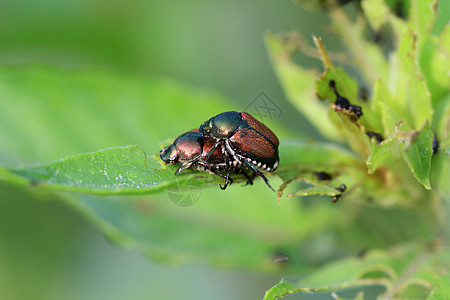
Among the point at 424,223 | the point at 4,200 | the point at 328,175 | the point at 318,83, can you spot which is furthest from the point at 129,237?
the point at 4,200

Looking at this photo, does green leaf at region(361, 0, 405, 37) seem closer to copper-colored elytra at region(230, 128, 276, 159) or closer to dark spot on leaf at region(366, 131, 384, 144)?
dark spot on leaf at region(366, 131, 384, 144)

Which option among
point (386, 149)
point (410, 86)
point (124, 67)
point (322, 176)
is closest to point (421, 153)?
point (386, 149)

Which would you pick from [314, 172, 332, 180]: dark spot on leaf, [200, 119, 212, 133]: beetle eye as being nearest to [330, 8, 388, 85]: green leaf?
[314, 172, 332, 180]: dark spot on leaf

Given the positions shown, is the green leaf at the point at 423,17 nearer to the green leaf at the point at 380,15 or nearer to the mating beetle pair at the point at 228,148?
the green leaf at the point at 380,15

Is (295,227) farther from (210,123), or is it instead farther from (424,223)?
(210,123)

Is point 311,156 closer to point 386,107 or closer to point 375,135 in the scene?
point 375,135

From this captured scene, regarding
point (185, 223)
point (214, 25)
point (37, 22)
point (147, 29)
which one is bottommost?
point (185, 223)
